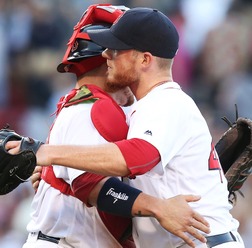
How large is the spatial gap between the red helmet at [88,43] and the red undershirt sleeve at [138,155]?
0.90m

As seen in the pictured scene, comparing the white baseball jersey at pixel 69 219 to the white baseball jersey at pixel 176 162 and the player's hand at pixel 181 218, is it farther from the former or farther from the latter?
the player's hand at pixel 181 218

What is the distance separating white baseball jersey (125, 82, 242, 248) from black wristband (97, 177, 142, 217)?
0.13m

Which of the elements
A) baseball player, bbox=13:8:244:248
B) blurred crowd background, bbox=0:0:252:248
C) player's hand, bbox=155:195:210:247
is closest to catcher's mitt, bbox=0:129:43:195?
baseball player, bbox=13:8:244:248

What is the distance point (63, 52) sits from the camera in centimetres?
1009

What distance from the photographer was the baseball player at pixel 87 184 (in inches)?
179

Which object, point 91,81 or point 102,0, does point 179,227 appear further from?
point 102,0

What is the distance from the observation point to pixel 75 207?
4.85m

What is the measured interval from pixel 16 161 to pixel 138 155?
2.01 ft

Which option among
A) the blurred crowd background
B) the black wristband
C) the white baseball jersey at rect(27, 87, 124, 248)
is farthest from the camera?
the blurred crowd background

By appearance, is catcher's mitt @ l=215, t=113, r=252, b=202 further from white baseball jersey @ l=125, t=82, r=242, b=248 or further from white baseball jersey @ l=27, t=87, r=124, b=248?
white baseball jersey @ l=27, t=87, r=124, b=248

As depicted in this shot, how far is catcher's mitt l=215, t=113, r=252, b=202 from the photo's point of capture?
5.27 meters

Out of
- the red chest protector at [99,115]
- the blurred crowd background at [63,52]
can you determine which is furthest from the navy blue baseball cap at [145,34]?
the blurred crowd background at [63,52]

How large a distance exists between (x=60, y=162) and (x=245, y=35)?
6.17m

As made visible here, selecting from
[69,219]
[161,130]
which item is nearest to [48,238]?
[69,219]
